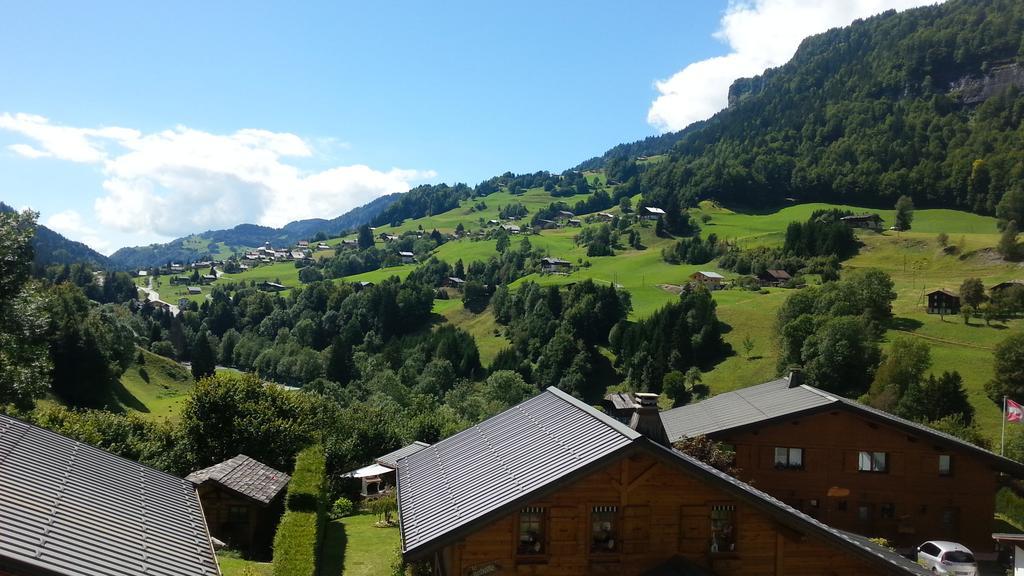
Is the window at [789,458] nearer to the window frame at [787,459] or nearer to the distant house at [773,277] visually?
the window frame at [787,459]

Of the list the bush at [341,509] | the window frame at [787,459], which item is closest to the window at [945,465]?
the window frame at [787,459]

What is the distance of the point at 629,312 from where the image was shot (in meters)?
129

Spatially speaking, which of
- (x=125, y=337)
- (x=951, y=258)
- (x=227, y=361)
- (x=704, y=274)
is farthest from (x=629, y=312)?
(x=227, y=361)

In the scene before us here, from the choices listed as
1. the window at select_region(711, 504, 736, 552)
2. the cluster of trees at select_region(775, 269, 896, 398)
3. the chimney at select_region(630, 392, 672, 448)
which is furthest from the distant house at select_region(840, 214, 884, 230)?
the window at select_region(711, 504, 736, 552)

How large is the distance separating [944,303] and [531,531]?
300 ft

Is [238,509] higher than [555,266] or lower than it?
higher

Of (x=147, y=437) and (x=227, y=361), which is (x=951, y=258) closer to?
(x=147, y=437)

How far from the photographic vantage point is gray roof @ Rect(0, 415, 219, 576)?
1095 centimetres

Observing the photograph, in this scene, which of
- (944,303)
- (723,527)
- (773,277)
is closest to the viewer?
(723,527)

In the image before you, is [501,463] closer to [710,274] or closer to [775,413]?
[775,413]

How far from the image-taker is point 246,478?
31688 millimetres

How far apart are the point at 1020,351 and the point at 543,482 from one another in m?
65.5

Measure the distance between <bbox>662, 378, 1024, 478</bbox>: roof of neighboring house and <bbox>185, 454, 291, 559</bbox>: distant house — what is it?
2054cm

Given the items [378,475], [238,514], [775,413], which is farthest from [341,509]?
[775,413]
